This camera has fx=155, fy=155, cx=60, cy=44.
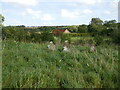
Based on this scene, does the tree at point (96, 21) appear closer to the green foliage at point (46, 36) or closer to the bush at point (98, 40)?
the bush at point (98, 40)

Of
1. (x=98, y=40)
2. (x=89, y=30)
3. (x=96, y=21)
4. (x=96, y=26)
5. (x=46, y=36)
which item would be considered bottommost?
(x=98, y=40)

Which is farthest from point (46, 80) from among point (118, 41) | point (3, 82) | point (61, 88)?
point (118, 41)

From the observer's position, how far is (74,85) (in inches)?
98.8

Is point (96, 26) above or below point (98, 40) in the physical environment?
above

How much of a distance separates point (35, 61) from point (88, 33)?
4700 millimetres

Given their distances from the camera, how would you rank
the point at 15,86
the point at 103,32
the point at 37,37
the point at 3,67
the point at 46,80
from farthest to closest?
the point at 37,37, the point at 103,32, the point at 3,67, the point at 46,80, the point at 15,86

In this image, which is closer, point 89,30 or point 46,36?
point 89,30

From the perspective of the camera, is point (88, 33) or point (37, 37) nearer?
point (88, 33)

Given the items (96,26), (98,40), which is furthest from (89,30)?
(98,40)

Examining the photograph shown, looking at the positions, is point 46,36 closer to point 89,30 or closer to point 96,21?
point 89,30

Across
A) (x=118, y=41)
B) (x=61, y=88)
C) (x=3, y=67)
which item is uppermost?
(x=118, y=41)

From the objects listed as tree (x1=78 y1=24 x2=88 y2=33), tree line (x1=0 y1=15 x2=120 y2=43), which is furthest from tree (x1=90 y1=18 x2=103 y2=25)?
tree (x1=78 y1=24 x2=88 y2=33)

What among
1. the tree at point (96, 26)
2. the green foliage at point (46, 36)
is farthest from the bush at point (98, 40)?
the green foliage at point (46, 36)

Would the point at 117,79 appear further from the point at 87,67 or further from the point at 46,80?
the point at 46,80
